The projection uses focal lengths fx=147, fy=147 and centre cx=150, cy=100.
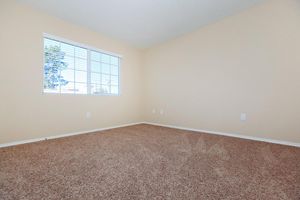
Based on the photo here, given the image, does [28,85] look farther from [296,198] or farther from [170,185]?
[296,198]

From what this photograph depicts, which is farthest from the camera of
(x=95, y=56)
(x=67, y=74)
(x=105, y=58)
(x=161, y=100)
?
(x=161, y=100)

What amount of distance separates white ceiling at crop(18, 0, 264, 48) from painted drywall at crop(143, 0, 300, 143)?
302 mm

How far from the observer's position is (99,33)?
311 centimetres

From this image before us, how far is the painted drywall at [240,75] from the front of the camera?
7.38ft

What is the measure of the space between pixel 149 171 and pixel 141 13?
2.51 m

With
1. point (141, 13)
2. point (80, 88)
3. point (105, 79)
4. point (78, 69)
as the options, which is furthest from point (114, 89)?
point (141, 13)

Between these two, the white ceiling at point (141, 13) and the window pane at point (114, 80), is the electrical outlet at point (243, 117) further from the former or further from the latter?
the window pane at point (114, 80)

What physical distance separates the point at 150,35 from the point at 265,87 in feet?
8.10

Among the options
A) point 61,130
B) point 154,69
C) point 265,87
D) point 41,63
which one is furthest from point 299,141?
point 41,63

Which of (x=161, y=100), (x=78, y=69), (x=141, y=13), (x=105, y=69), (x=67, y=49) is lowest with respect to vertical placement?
(x=161, y=100)

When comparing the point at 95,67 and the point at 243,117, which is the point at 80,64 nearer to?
the point at 95,67

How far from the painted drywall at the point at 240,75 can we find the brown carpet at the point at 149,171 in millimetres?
552

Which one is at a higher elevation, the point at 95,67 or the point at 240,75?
the point at 95,67

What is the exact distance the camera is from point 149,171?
1403mm
